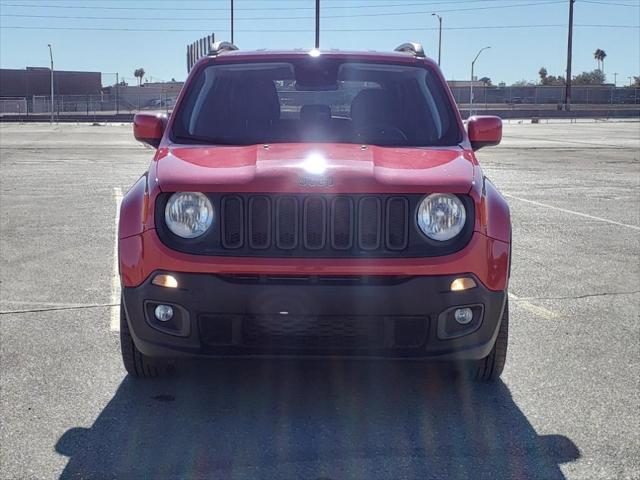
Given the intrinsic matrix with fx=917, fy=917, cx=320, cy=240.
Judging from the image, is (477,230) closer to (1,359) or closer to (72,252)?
(1,359)

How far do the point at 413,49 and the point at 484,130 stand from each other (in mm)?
950

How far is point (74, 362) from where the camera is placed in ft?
17.2

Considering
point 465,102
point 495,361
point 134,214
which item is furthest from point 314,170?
point 465,102

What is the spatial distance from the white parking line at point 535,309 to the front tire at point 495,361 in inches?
67.0

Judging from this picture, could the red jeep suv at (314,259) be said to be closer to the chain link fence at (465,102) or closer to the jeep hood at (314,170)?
the jeep hood at (314,170)

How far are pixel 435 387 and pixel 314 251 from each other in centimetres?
119

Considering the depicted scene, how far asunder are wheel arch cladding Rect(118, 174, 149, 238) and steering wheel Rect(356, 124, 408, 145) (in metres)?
1.37

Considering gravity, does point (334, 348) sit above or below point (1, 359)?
above

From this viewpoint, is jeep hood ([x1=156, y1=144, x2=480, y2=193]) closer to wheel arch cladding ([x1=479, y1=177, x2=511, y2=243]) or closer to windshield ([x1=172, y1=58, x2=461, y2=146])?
wheel arch cladding ([x1=479, y1=177, x2=511, y2=243])

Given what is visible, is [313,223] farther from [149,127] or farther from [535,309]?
[535,309]

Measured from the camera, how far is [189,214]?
13.8ft

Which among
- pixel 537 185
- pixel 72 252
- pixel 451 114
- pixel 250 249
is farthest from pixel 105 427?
pixel 537 185

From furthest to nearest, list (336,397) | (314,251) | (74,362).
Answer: (74,362), (336,397), (314,251)

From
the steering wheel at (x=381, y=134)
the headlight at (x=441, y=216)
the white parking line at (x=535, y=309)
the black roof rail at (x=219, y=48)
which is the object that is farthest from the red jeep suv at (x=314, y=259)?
the white parking line at (x=535, y=309)
